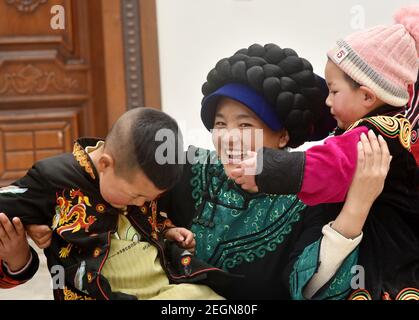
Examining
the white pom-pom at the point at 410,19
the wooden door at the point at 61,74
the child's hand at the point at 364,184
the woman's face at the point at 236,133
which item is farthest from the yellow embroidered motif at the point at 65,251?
the wooden door at the point at 61,74

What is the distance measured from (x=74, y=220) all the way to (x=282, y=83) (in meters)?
0.45

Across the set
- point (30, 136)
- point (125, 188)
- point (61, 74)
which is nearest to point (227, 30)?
point (61, 74)

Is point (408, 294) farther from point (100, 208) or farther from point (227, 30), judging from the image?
point (227, 30)

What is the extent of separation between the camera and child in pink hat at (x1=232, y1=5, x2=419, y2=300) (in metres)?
1.08

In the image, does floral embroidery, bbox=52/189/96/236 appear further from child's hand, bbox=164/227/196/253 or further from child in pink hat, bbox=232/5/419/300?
child in pink hat, bbox=232/5/419/300

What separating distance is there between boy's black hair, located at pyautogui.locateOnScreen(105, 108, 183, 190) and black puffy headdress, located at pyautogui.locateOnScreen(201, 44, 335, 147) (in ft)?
0.58

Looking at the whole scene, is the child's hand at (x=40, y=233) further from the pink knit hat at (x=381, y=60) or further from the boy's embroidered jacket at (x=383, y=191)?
the pink knit hat at (x=381, y=60)

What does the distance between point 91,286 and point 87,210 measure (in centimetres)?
13

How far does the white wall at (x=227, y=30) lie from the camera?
288 centimetres

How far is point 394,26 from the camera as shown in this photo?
1.26 m

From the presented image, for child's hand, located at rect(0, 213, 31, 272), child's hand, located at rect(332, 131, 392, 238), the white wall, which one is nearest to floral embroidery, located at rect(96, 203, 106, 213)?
child's hand, located at rect(0, 213, 31, 272)
